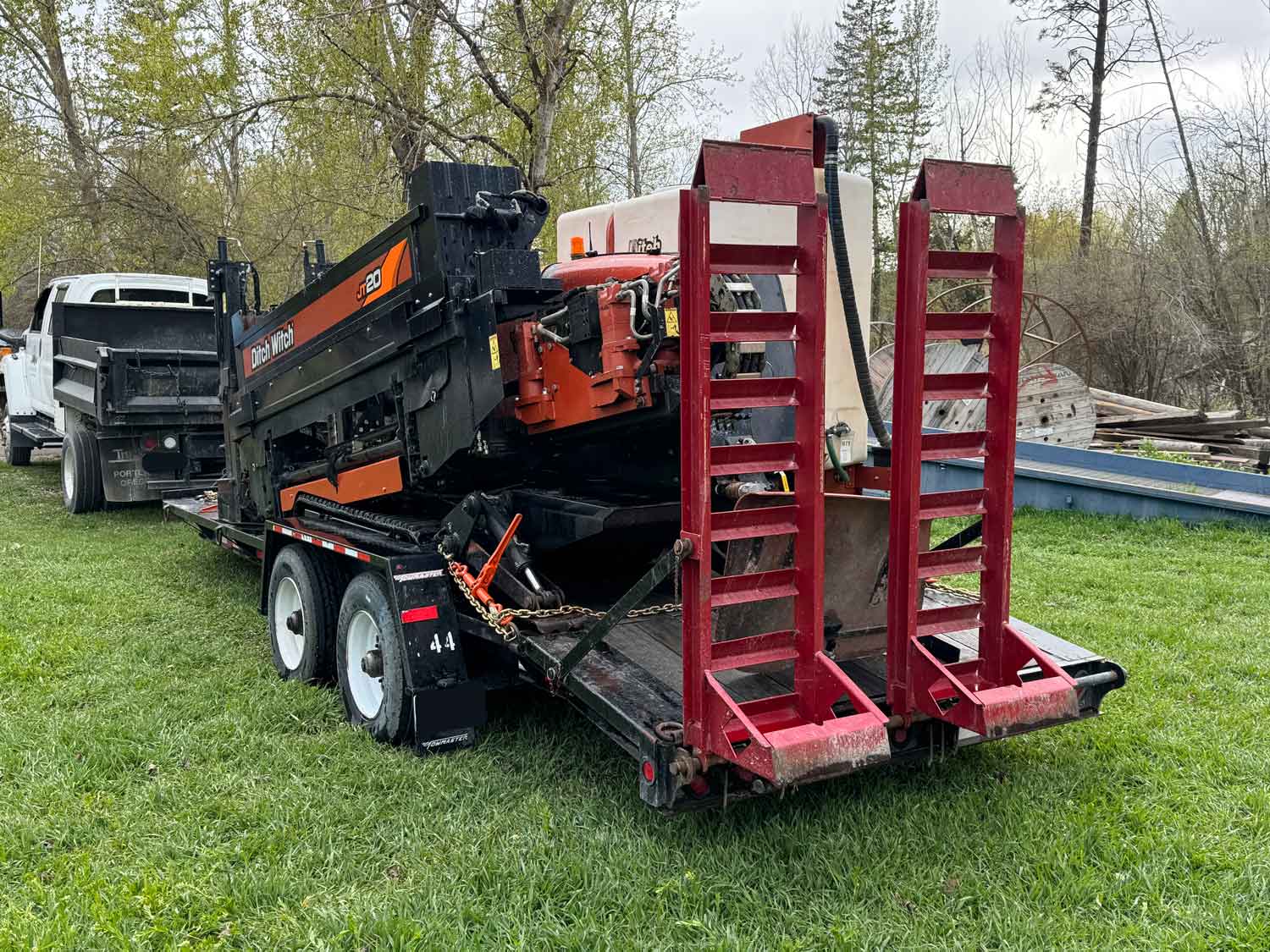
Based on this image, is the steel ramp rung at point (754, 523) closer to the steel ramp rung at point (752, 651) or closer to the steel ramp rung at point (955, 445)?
the steel ramp rung at point (752, 651)

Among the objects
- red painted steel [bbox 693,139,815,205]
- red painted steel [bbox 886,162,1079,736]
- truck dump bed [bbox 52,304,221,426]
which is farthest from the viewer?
truck dump bed [bbox 52,304,221,426]

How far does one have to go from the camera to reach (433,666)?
418 cm

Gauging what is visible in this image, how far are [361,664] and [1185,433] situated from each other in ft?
39.8

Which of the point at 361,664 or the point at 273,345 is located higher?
the point at 273,345

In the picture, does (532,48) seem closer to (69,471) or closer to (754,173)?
(69,471)

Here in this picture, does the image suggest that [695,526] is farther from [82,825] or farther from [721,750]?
[82,825]

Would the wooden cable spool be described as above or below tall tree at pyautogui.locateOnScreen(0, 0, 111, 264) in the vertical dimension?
below

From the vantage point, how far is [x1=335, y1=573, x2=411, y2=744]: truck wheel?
4.24m

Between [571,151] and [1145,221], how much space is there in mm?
9877

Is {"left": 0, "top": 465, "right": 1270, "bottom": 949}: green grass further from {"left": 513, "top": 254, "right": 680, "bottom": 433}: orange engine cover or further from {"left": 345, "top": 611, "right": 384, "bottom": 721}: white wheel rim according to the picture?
{"left": 513, "top": 254, "right": 680, "bottom": 433}: orange engine cover

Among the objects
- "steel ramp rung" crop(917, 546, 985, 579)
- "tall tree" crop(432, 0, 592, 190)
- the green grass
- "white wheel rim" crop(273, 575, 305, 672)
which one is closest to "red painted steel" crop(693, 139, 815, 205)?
"steel ramp rung" crop(917, 546, 985, 579)

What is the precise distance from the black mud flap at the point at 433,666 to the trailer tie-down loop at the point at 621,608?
0.56 m

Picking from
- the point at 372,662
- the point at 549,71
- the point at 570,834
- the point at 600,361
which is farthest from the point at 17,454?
the point at 570,834

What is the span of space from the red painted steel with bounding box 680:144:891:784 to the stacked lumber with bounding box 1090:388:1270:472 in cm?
1080
